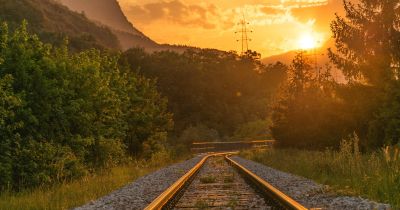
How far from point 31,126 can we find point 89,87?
4.08m

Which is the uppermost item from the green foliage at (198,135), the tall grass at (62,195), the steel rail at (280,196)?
the green foliage at (198,135)

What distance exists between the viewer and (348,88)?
3111 cm

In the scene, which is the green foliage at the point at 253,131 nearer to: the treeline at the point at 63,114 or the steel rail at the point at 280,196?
the treeline at the point at 63,114

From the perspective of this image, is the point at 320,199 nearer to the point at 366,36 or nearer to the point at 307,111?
the point at 307,111

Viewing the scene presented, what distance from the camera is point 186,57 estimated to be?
115m

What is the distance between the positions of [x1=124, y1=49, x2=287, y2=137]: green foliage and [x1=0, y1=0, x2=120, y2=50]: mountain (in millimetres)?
8824

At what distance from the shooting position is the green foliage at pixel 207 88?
8969 centimetres

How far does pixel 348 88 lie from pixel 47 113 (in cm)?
1938

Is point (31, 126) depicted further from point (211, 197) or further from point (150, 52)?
point (150, 52)

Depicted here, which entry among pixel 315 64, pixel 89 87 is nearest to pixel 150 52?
pixel 315 64

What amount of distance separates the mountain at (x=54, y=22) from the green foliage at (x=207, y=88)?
8.82m

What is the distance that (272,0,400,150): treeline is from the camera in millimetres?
28106

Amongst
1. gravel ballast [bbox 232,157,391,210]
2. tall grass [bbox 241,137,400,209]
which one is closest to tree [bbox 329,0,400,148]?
tall grass [bbox 241,137,400,209]

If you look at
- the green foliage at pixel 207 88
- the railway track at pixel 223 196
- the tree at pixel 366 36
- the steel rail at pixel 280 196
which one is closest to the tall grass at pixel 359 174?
the steel rail at pixel 280 196
